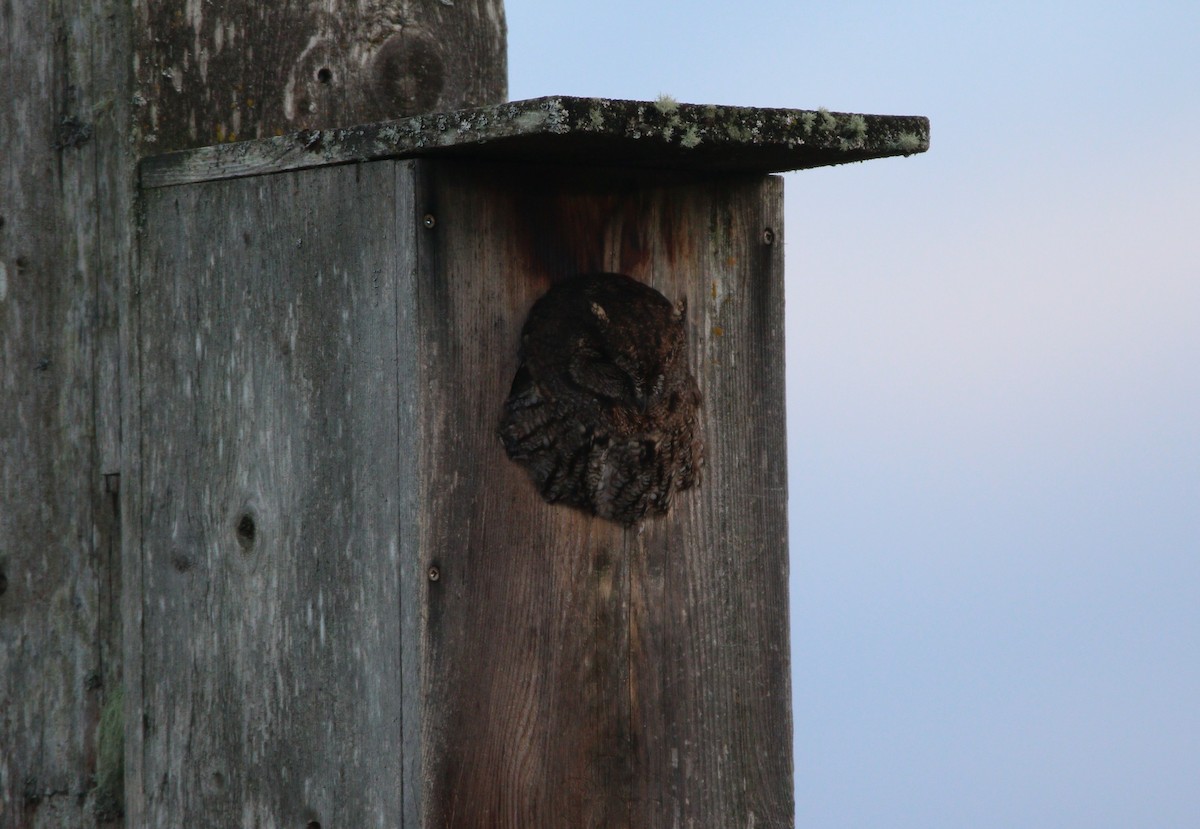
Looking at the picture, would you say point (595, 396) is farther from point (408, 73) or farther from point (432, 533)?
point (408, 73)

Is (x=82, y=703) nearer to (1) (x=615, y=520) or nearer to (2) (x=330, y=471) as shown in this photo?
(2) (x=330, y=471)

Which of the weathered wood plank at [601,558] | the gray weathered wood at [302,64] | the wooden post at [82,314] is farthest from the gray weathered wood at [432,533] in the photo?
the gray weathered wood at [302,64]

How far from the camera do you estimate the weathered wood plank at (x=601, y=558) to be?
2.57 meters

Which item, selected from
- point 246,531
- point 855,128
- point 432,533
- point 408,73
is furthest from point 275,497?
point 855,128

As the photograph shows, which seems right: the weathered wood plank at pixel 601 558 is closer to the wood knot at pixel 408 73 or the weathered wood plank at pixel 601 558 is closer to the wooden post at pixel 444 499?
the wooden post at pixel 444 499

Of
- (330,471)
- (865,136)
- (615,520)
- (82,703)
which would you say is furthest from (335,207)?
(82,703)

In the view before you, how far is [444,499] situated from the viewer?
2551 millimetres

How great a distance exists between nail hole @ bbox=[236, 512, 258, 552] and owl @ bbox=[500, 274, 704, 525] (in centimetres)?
51

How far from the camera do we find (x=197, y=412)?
291 cm

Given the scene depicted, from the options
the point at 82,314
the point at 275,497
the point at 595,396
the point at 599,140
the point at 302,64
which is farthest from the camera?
the point at 302,64

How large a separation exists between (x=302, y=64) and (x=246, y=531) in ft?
3.21

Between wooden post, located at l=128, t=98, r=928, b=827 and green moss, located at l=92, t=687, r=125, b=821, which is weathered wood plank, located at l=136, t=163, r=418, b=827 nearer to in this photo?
wooden post, located at l=128, t=98, r=928, b=827

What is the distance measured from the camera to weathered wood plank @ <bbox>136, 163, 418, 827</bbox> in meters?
2.58

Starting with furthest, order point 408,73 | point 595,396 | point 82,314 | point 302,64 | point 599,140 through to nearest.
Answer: point 408,73, point 302,64, point 82,314, point 595,396, point 599,140
